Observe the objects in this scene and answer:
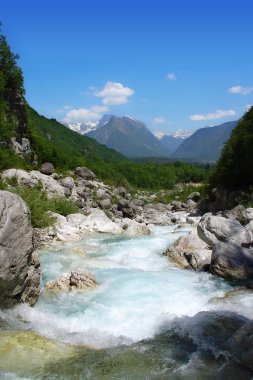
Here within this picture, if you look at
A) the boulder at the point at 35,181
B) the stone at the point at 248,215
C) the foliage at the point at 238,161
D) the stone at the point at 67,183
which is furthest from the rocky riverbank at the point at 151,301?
the foliage at the point at 238,161

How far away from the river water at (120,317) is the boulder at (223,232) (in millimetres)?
2605

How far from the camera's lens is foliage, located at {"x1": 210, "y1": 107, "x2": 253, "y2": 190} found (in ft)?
150

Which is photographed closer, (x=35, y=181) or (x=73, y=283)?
(x=73, y=283)

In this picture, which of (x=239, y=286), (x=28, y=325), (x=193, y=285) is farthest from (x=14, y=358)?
(x=239, y=286)

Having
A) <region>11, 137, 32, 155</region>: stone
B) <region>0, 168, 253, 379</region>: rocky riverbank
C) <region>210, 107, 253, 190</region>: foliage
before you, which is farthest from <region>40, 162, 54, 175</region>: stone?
<region>0, 168, 253, 379</region>: rocky riverbank

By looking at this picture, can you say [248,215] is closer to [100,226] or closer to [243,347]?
[100,226]

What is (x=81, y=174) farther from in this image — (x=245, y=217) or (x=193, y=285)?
(x=193, y=285)

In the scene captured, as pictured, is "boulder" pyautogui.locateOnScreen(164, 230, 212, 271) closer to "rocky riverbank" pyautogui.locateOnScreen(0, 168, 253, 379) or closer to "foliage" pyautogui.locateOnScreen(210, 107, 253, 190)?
"rocky riverbank" pyautogui.locateOnScreen(0, 168, 253, 379)

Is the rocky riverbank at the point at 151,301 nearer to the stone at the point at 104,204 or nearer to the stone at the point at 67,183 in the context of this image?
the stone at the point at 104,204

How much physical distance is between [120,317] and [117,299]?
4.81 ft

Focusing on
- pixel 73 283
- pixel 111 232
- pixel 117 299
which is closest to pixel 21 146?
pixel 111 232

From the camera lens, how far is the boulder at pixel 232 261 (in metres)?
16.8

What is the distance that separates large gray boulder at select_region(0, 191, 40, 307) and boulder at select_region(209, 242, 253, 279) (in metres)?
7.88

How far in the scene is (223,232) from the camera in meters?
20.6
